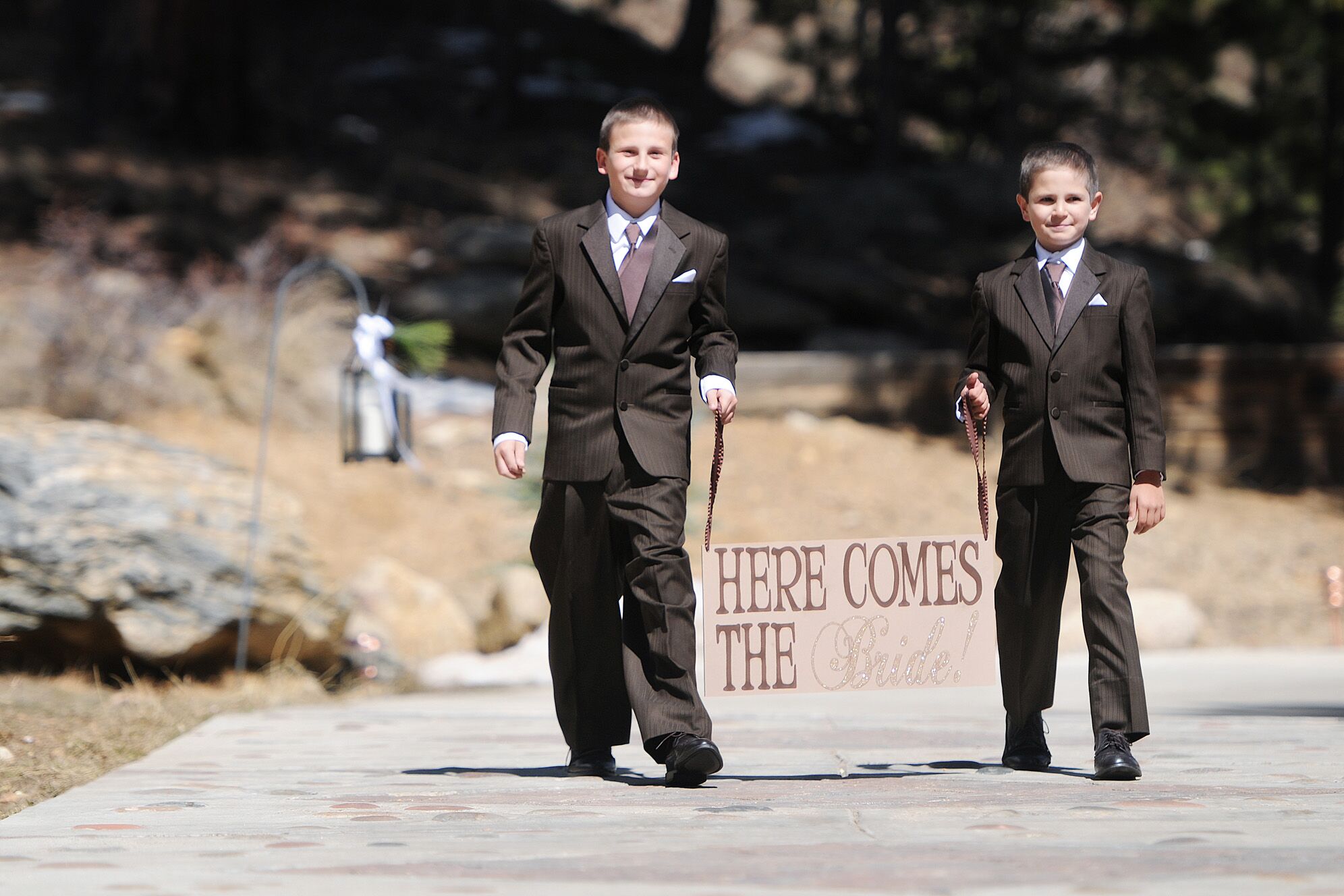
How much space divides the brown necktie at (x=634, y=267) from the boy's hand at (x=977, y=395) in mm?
914

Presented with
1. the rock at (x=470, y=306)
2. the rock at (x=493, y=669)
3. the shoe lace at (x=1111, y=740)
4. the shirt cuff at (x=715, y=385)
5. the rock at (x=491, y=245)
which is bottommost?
the rock at (x=493, y=669)

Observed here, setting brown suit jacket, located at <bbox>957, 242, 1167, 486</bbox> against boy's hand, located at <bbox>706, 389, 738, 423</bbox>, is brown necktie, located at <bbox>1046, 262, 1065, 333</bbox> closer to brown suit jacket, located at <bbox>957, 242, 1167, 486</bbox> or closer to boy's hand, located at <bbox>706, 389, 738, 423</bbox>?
brown suit jacket, located at <bbox>957, 242, 1167, 486</bbox>

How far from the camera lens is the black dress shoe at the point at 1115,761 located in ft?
13.7

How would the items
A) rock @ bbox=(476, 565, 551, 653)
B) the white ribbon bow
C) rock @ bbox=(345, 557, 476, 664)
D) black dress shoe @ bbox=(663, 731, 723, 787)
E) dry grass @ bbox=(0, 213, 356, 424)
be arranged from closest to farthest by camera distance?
black dress shoe @ bbox=(663, 731, 723, 787) → the white ribbon bow → rock @ bbox=(345, 557, 476, 664) → rock @ bbox=(476, 565, 551, 653) → dry grass @ bbox=(0, 213, 356, 424)

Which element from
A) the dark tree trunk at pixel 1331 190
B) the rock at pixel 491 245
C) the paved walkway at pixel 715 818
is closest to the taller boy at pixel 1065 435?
the paved walkway at pixel 715 818

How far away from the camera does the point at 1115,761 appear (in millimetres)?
4195

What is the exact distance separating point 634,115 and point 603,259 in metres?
0.39

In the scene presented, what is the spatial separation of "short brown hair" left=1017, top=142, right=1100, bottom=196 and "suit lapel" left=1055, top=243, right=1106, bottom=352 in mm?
195

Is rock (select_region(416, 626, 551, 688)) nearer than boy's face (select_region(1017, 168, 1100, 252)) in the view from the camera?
No

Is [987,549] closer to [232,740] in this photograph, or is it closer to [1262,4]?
[232,740]

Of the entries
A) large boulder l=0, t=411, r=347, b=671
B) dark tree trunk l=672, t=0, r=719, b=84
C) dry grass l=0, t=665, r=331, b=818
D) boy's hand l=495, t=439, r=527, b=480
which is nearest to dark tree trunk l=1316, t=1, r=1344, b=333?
dark tree trunk l=672, t=0, r=719, b=84

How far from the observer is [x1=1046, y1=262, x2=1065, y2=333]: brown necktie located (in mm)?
4525

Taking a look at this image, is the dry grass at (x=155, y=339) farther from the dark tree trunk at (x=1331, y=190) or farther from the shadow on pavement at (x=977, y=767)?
the dark tree trunk at (x=1331, y=190)

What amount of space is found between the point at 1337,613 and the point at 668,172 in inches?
303
